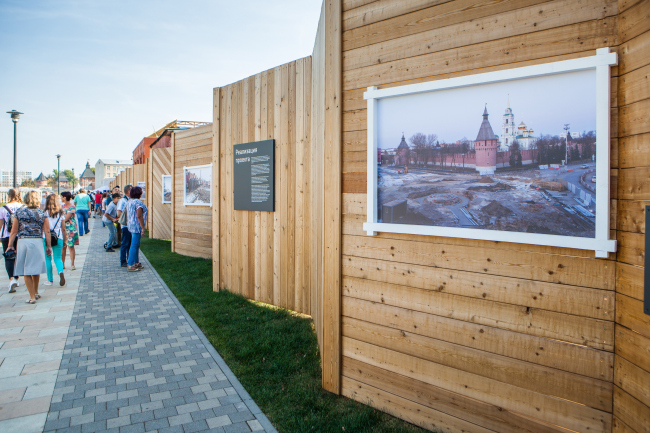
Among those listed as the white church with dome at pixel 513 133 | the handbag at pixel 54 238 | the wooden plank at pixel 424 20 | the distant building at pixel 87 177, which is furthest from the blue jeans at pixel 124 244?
the distant building at pixel 87 177

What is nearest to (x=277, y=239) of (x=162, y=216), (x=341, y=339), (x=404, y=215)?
(x=341, y=339)

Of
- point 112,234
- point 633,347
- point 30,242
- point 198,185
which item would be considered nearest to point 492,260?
point 633,347

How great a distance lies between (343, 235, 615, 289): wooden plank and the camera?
2.57 meters

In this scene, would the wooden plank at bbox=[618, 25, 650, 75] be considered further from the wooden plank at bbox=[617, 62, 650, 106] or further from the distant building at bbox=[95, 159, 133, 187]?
the distant building at bbox=[95, 159, 133, 187]

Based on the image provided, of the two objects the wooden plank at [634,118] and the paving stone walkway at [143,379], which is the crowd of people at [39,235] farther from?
the wooden plank at [634,118]

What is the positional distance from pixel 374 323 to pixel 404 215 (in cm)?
99

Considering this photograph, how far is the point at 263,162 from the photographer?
7051 millimetres

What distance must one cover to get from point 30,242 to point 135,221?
316 centimetres

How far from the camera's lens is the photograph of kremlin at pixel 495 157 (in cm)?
256

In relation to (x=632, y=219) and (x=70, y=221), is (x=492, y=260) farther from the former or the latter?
(x=70, y=221)

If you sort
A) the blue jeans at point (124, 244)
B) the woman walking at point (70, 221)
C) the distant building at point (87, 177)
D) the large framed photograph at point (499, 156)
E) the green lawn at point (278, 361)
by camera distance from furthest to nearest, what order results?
the distant building at point (87, 177) → the blue jeans at point (124, 244) → the woman walking at point (70, 221) → the green lawn at point (278, 361) → the large framed photograph at point (499, 156)

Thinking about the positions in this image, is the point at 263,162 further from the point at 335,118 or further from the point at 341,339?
the point at 341,339

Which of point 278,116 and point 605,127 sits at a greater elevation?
point 278,116

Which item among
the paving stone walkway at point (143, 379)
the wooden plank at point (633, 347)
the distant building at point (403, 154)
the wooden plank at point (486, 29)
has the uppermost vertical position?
the wooden plank at point (486, 29)
